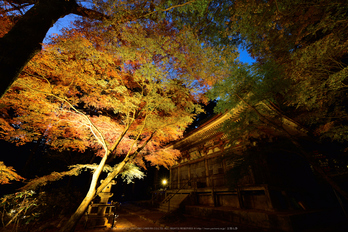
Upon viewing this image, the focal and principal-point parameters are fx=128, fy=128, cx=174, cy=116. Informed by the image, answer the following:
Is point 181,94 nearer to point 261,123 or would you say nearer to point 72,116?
point 261,123

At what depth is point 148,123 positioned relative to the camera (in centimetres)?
711

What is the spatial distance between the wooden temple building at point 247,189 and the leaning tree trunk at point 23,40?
4.77 meters

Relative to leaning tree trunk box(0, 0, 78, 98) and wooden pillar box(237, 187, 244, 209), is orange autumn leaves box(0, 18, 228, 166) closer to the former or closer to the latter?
leaning tree trunk box(0, 0, 78, 98)

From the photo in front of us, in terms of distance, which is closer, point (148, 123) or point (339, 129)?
point (339, 129)

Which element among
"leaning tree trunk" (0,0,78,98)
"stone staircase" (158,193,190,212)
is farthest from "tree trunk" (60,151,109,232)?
"stone staircase" (158,193,190,212)

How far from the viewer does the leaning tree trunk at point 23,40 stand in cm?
207

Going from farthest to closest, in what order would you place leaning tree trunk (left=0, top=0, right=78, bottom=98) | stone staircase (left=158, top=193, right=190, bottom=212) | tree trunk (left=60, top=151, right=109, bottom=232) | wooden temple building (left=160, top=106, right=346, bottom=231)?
stone staircase (left=158, top=193, right=190, bottom=212)
wooden temple building (left=160, top=106, right=346, bottom=231)
tree trunk (left=60, top=151, right=109, bottom=232)
leaning tree trunk (left=0, top=0, right=78, bottom=98)

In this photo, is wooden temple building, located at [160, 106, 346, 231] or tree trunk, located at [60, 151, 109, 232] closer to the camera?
tree trunk, located at [60, 151, 109, 232]

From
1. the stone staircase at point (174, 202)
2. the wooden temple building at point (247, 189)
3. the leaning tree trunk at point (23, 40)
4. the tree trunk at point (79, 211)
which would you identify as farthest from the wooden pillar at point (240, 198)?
the leaning tree trunk at point (23, 40)

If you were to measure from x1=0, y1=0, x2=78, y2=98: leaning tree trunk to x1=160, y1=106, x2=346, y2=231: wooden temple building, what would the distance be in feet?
15.6

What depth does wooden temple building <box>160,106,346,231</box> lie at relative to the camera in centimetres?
539

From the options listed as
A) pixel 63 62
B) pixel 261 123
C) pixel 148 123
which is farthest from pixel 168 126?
pixel 63 62

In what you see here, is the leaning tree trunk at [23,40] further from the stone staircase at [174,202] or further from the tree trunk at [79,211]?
the stone staircase at [174,202]

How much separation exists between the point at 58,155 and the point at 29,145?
149 inches
